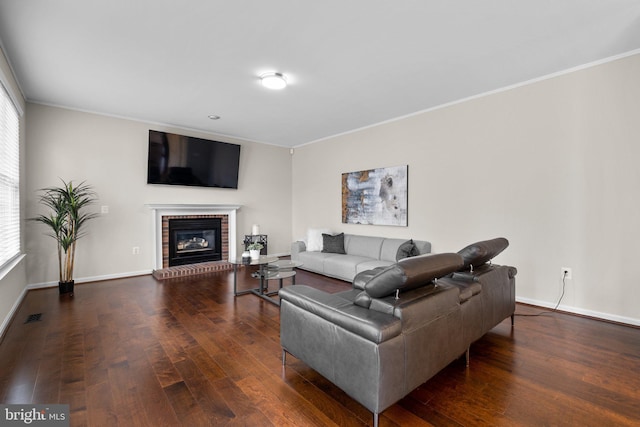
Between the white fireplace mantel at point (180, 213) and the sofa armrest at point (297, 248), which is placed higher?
the white fireplace mantel at point (180, 213)

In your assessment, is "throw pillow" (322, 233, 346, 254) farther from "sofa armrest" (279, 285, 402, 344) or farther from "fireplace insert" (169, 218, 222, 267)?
"sofa armrest" (279, 285, 402, 344)

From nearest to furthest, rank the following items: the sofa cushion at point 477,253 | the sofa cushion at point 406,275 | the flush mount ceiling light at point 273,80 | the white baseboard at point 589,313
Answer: the sofa cushion at point 406,275
the sofa cushion at point 477,253
the white baseboard at point 589,313
the flush mount ceiling light at point 273,80

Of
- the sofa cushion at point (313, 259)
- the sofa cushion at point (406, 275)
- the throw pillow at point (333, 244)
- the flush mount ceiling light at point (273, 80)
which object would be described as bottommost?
the sofa cushion at point (313, 259)

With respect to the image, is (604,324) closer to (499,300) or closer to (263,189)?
(499,300)

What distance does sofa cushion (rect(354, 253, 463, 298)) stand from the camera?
5.29 ft

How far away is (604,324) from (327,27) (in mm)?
3914

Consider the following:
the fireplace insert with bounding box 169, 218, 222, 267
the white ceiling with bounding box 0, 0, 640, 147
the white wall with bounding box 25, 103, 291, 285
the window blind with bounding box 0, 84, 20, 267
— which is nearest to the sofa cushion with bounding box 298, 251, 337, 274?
the fireplace insert with bounding box 169, 218, 222, 267

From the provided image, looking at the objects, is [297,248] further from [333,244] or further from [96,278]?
[96,278]

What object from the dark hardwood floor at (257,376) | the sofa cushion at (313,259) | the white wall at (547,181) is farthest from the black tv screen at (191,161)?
the white wall at (547,181)

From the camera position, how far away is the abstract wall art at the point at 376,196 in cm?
476

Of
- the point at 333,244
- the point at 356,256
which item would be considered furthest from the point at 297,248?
the point at 356,256

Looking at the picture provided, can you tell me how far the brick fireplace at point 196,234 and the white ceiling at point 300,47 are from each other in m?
1.90

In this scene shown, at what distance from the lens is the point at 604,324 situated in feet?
9.65

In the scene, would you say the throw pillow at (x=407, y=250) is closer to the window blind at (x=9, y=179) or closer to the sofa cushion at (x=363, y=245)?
the sofa cushion at (x=363, y=245)
